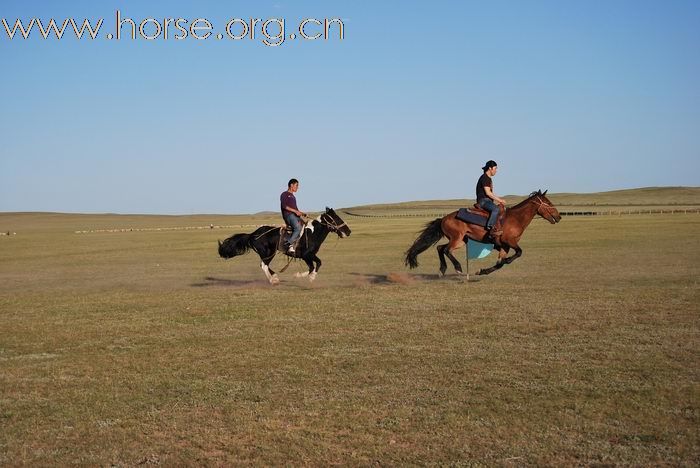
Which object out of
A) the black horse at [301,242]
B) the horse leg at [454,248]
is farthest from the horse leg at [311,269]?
the horse leg at [454,248]

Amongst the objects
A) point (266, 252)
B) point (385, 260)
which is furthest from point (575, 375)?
point (385, 260)

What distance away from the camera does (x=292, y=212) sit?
58.5 ft

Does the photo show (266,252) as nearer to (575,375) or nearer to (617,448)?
(575,375)

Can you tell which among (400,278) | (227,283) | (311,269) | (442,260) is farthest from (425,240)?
(227,283)

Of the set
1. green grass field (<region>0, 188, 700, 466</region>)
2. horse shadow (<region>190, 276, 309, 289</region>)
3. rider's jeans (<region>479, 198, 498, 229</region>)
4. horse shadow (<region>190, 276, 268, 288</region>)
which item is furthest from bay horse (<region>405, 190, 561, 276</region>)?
horse shadow (<region>190, 276, 268, 288</region>)

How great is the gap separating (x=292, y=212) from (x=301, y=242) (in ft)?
2.97

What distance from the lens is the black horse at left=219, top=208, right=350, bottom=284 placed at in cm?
1830

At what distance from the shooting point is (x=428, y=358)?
880cm

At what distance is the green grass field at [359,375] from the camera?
19.0 feet

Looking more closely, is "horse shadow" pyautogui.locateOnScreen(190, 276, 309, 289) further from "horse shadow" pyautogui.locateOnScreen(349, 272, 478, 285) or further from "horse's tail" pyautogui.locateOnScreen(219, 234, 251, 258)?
"horse shadow" pyautogui.locateOnScreen(349, 272, 478, 285)

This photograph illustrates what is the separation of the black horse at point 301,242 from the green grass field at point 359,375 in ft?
5.39

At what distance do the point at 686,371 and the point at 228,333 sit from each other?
21.3ft

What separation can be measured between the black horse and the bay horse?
2253 mm

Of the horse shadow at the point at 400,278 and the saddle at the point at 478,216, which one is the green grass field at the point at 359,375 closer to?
the horse shadow at the point at 400,278
